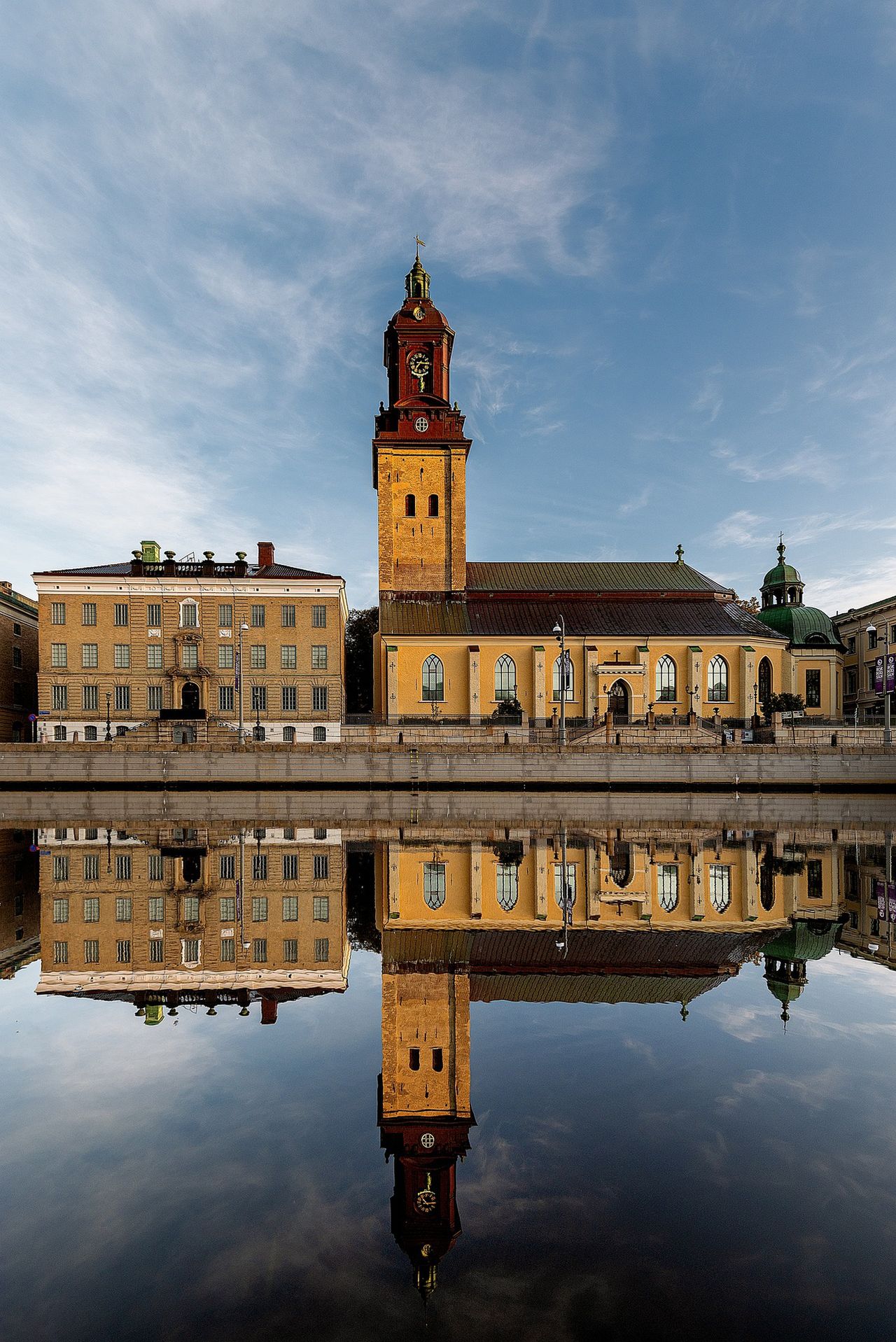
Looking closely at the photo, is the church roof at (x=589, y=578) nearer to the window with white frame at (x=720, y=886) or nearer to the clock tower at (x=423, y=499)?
the clock tower at (x=423, y=499)

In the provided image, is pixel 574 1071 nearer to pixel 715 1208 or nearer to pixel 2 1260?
pixel 715 1208

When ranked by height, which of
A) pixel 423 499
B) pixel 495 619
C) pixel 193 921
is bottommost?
pixel 193 921

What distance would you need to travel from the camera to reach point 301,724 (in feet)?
196

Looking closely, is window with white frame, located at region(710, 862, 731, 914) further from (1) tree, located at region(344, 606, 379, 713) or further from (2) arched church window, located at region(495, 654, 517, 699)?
(1) tree, located at region(344, 606, 379, 713)

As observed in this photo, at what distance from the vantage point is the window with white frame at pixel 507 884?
1612cm

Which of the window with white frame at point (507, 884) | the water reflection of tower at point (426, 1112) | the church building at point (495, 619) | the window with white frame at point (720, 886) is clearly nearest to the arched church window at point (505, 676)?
the church building at point (495, 619)

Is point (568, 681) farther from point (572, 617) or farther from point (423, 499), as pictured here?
point (423, 499)

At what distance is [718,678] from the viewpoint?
62.6 metres

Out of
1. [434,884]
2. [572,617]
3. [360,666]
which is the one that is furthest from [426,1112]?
[360,666]

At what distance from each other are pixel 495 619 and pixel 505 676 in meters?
4.92

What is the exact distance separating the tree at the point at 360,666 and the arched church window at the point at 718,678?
3083 cm

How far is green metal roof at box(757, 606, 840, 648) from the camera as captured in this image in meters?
73.1

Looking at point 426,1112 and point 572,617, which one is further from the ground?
point 572,617

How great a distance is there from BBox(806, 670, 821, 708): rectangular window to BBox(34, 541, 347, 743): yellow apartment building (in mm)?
42986
